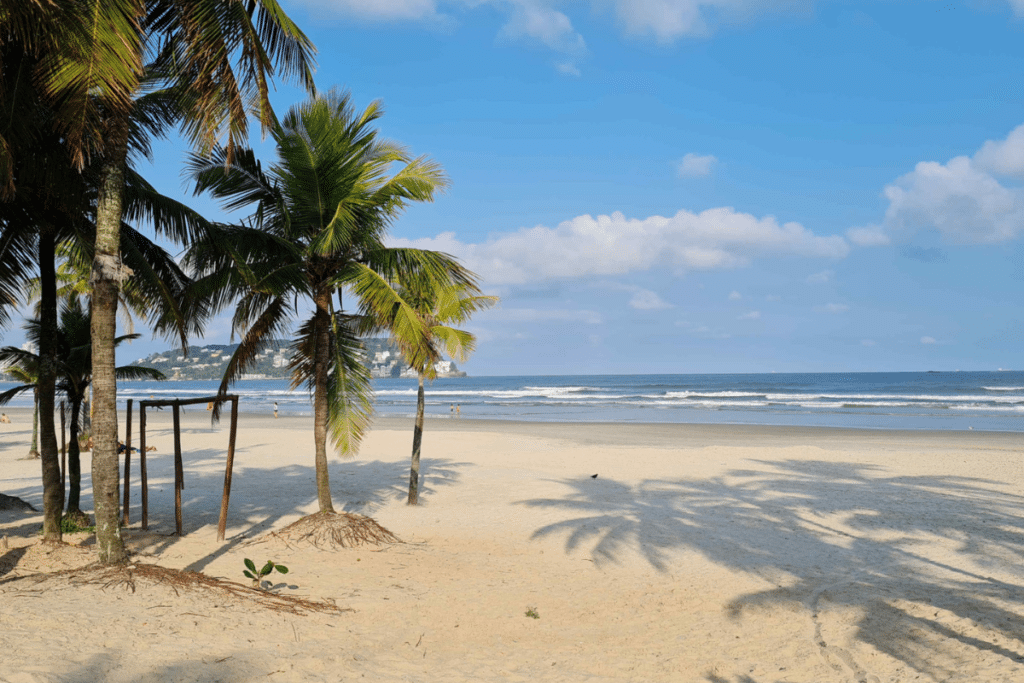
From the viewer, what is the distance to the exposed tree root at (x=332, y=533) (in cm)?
930

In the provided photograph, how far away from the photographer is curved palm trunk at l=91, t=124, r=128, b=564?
6621 millimetres

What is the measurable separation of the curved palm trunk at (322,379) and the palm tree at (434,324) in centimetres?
115

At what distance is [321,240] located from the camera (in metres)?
8.82

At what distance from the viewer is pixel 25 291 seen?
29.7 ft

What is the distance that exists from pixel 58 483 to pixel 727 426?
28.6 m

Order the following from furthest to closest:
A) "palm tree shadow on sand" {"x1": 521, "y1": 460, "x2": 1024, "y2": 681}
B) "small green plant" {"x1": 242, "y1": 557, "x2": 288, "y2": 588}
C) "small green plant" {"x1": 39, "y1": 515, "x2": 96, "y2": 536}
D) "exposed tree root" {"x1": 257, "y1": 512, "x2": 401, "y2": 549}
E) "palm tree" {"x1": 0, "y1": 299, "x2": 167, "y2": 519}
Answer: "palm tree" {"x1": 0, "y1": 299, "x2": 167, "y2": 519} < "small green plant" {"x1": 39, "y1": 515, "x2": 96, "y2": 536} < "exposed tree root" {"x1": 257, "y1": 512, "x2": 401, "y2": 549} < "small green plant" {"x1": 242, "y1": 557, "x2": 288, "y2": 588} < "palm tree shadow on sand" {"x1": 521, "y1": 460, "x2": 1024, "y2": 681}

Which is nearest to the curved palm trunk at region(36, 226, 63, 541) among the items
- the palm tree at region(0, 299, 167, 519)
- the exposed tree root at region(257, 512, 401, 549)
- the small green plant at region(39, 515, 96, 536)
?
the small green plant at region(39, 515, 96, 536)

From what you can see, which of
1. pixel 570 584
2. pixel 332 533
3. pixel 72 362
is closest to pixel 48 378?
pixel 72 362

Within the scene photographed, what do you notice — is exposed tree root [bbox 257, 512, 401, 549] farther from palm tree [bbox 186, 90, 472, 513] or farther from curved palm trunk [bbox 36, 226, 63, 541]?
curved palm trunk [bbox 36, 226, 63, 541]

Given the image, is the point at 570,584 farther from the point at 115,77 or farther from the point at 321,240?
the point at 115,77

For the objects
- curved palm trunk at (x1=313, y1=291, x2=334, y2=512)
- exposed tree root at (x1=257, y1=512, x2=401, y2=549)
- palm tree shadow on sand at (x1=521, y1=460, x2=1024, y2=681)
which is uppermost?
curved palm trunk at (x1=313, y1=291, x2=334, y2=512)

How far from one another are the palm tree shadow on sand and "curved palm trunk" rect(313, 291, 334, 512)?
327 centimetres

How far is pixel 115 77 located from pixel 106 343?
2.54 metres

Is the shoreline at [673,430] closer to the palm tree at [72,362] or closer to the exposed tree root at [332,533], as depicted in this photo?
the exposed tree root at [332,533]
